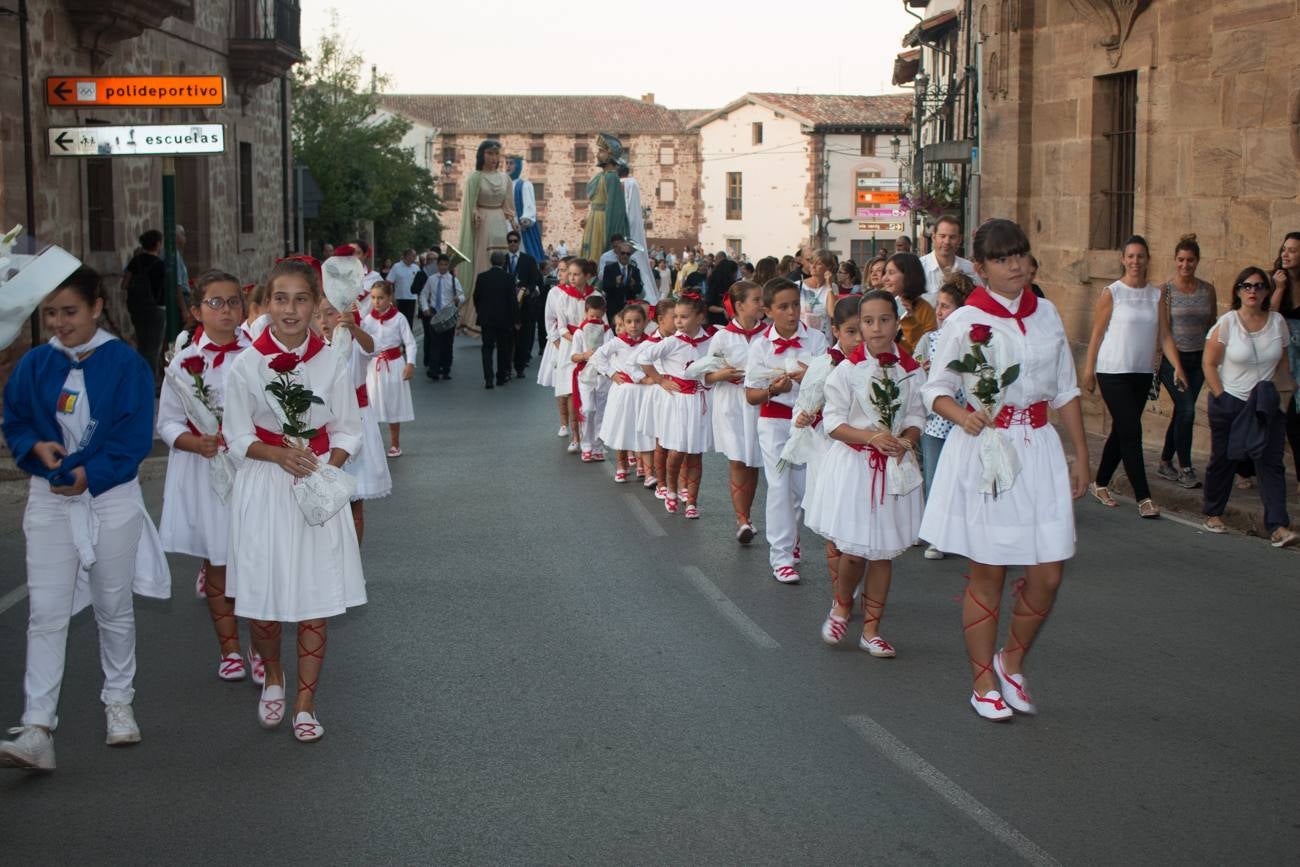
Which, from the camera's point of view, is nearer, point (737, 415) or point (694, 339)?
point (737, 415)

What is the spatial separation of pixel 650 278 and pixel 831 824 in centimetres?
1948

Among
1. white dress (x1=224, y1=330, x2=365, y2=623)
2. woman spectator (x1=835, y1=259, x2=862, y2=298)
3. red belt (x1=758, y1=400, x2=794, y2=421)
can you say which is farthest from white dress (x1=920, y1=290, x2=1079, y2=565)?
woman spectator (x1=835, y1=259, x2=862, y2=298)

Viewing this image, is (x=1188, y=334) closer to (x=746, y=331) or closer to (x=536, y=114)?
(x=746, y=331)

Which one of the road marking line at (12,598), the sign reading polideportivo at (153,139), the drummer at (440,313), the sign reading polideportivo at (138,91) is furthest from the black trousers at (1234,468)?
the drummer at (440,313)

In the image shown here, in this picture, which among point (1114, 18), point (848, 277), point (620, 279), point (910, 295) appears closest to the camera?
point (910, 295)

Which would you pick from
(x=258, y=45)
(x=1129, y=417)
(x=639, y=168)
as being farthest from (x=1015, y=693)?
(x=639, y=168)

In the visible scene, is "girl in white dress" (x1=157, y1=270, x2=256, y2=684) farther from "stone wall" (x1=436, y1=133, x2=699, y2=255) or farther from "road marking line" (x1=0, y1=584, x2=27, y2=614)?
"stone wall" (x1=436, y1=133, x2=699, y2=255)

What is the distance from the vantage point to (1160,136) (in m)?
15.7

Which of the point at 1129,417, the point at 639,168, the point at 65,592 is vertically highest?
the point at 639,168

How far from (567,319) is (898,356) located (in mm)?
9288

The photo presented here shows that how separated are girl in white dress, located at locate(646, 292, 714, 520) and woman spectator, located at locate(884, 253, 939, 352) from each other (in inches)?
65.9

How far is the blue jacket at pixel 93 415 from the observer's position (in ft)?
18.8

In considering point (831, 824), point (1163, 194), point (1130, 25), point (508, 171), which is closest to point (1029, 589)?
point (831, 824)

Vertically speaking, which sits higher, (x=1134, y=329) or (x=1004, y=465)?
(x=1134, y=329)
